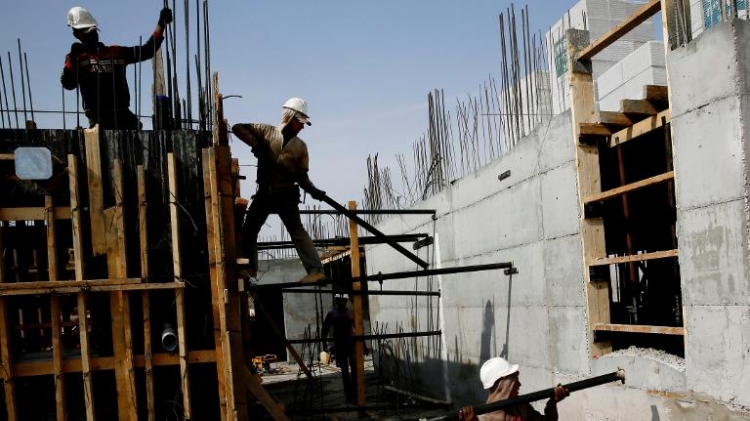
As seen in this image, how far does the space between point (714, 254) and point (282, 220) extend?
159 inches

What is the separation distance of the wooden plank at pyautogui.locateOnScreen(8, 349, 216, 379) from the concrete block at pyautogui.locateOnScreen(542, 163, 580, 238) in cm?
322

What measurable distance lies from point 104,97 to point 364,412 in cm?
568

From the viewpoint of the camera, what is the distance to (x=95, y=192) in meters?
5.39

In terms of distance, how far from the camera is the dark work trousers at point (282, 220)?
6.70m

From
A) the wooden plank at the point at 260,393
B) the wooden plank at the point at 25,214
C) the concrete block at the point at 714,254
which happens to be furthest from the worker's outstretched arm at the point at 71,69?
the concrete block at the point at 714,254

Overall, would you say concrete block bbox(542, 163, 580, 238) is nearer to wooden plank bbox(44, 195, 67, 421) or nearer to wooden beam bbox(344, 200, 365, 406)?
wooden beam bbox(344, 200, 365, 406)

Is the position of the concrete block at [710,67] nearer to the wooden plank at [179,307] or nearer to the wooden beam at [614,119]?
the wooden beam at [614,119]

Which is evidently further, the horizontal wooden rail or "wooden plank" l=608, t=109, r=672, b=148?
the horizontal wooden rail

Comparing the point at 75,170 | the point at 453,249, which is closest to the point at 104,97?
the point at 75,170

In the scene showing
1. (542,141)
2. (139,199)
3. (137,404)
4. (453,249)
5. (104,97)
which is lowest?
(137,404)

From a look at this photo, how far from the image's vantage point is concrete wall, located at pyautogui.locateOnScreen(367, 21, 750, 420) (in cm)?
396

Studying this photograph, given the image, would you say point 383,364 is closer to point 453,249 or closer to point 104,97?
point 453,249

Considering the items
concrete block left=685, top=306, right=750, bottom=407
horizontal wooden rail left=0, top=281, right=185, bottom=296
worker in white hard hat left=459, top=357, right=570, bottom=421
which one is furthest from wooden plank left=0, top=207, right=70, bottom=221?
concrete block left=685, top=306, right=750, bottom=407

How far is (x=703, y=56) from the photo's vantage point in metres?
4.15
